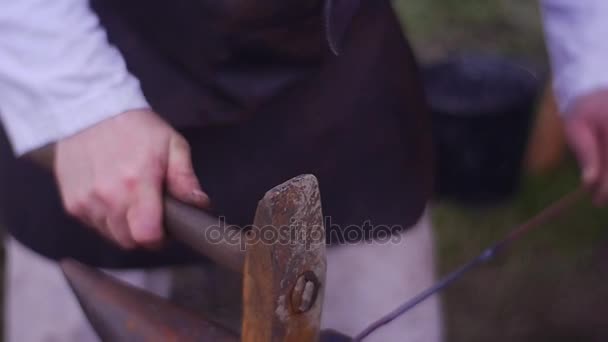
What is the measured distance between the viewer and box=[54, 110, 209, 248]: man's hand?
0.54 m

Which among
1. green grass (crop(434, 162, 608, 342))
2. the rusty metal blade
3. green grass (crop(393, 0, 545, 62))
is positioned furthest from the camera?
green grass (crop(393, 0, 545, 62))

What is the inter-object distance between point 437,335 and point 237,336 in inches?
13.4

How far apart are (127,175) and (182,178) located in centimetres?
4

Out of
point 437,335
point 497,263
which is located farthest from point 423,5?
point 437,335

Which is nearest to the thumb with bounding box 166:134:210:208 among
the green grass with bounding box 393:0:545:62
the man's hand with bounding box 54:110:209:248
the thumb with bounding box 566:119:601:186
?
the man's hand with bounding box 54:110:209:248

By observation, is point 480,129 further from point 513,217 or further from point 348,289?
point 348,289

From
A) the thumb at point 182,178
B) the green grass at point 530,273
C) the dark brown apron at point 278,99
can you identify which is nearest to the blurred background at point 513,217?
the green grass at point 530,273

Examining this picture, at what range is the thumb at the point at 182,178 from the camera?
54 centimetres

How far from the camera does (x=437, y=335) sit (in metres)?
0.78

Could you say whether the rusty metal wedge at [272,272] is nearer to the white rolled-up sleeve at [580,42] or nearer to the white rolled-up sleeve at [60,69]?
the white rolled-up sleeve at [60,69]

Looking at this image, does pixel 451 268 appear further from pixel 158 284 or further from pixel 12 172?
pixel 12 172

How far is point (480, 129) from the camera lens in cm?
176

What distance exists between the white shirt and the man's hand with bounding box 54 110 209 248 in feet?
0.07

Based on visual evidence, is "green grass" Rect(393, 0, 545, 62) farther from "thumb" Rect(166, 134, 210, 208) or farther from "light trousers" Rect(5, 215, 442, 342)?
"thumb" Rect(166, 134, 210, 208)
